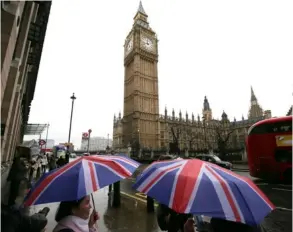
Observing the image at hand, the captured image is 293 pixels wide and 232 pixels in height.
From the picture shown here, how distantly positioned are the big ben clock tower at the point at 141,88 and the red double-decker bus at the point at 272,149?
46109mm

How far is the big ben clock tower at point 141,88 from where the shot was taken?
60062 millimetres

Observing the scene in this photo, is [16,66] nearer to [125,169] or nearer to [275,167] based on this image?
[125,169]

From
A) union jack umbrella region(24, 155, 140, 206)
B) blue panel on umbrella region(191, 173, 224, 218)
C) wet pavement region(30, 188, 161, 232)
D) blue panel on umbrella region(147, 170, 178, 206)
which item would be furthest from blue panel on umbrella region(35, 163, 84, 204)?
wet pavement region(30, 188, 161, 232)

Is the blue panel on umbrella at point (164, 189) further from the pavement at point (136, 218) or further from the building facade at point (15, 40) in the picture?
the building facade at point (15, 40)

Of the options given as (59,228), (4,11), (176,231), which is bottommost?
(176,231)

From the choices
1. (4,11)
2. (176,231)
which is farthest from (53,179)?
(4,11)

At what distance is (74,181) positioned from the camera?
7.57 ft

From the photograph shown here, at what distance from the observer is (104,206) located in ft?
24.8

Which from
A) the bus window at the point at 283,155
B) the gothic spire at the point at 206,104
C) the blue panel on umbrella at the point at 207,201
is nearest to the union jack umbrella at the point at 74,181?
the blue panel on umbrella at the point at 207,201

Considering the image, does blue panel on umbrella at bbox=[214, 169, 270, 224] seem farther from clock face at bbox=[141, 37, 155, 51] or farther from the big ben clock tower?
clock face at bbox=[141, 37, 155, 51]

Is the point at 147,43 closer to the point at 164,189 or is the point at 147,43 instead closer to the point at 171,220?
A: the point at 171,220

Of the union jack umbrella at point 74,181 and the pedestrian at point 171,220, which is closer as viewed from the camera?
the union jack umbrella at point 74,181

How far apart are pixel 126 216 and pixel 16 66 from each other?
6.01 metres

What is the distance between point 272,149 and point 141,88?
52.6 metres
